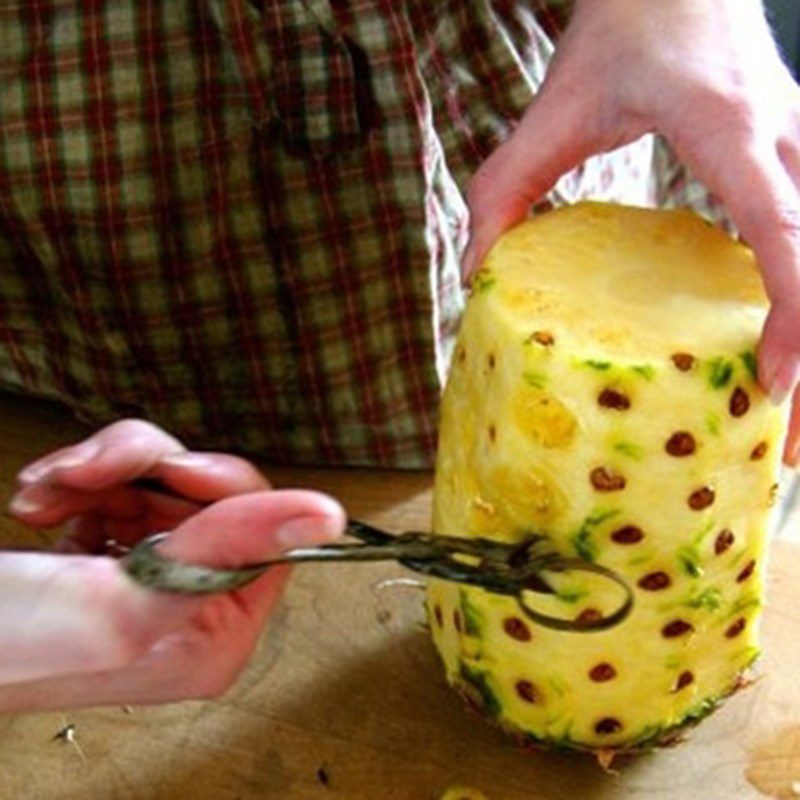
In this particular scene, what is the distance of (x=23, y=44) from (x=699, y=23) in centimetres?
39

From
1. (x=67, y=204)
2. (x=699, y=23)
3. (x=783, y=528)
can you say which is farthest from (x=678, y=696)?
(x=67, y=204)

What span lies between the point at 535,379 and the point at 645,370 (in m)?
0.05

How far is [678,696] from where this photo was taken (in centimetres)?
76

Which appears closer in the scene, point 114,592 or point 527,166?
point 114,592

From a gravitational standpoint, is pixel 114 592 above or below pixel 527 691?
above

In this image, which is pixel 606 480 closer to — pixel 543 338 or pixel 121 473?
pixel 543 338

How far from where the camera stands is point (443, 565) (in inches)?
26.0

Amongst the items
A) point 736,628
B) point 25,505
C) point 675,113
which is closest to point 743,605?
point 736,628

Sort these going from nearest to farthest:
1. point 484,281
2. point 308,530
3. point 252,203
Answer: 1. point 308,530
2. point 484,281
3. point 252,203

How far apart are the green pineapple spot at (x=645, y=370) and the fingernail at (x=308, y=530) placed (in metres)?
0.14

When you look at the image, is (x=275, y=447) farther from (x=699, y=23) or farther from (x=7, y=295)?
(x=699, y=23)

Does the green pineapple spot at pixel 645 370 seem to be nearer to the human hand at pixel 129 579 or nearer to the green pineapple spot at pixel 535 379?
the green pineapple spot at pixel 535 379

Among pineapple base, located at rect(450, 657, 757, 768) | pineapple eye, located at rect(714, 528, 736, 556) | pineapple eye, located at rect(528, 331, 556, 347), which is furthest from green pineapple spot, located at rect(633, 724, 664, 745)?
pineapple eye, located at rect(528, 331, 556, 347)

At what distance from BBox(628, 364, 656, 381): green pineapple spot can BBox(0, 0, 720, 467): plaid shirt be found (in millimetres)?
297
